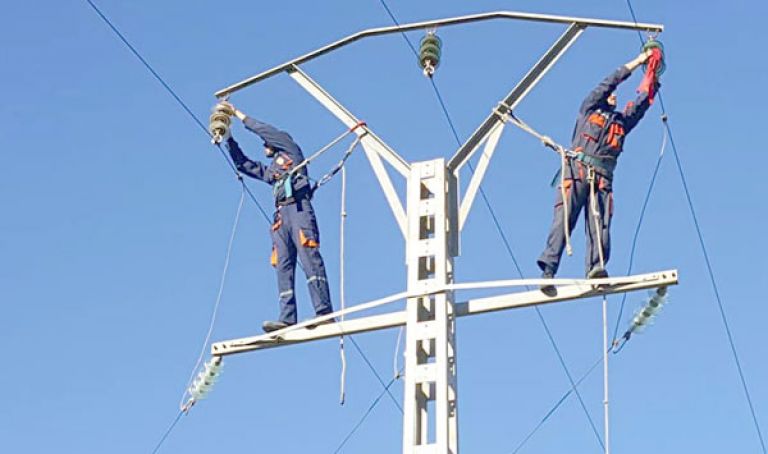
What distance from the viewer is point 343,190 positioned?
11.8 metres

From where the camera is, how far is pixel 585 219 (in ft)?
37.0

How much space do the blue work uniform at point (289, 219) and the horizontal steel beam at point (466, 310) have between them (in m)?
0.32

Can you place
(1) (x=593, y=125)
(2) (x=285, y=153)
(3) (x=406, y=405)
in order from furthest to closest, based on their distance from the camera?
(2) (x=285, y=153) → (1) (x=593, y=125) → (3) (x=406, y=405)

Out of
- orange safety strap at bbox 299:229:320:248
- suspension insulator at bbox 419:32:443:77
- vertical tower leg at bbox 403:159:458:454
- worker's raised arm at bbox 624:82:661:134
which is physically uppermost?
suspension insulator at bbox 419:32:443:77

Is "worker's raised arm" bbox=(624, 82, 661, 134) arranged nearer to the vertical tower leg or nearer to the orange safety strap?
the vertical tower leg

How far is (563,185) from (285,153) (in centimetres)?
243

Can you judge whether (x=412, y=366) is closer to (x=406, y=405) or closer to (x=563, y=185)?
(x=406, y=405)

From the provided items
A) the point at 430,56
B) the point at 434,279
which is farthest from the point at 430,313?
the point at 430,56

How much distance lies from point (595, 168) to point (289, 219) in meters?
2.48

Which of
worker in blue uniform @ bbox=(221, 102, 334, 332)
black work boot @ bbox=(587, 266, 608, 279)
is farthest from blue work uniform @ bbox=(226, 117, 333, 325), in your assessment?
black work boot @ bbox=(587, 266, 608, 279)

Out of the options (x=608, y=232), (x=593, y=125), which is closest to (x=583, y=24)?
(x=593, y=125)

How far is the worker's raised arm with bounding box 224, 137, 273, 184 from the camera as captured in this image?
12305 millimetres

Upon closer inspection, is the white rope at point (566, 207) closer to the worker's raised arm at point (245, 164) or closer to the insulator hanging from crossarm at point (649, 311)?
the insulator hanging from crossarm at point (649, 311)

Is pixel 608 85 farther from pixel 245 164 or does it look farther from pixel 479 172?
pixel 245 164
